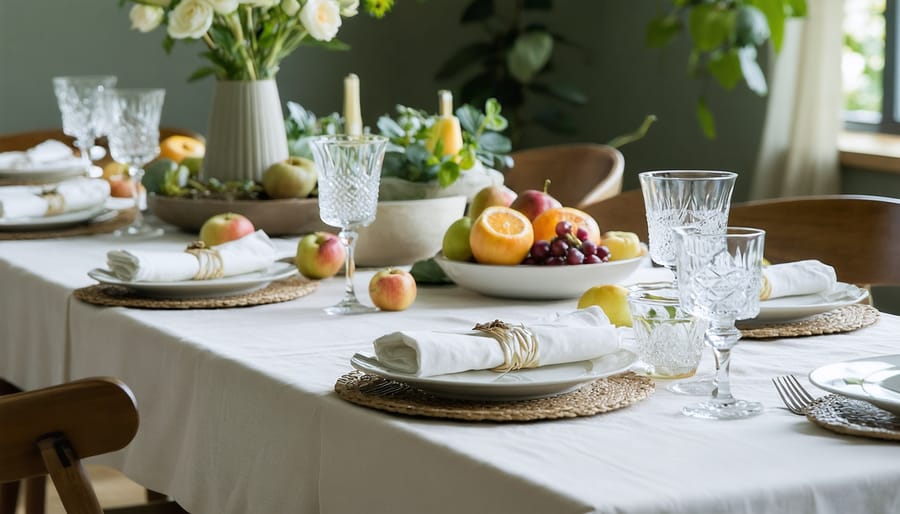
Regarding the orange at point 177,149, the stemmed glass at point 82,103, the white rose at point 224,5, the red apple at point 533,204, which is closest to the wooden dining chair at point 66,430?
the red apple at point 533,204

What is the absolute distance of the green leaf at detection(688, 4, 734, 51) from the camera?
4.11m

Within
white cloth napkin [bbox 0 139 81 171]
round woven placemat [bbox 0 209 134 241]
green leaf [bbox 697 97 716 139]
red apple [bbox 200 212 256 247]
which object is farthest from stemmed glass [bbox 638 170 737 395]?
green leaf [bbox 697 97 716 139]

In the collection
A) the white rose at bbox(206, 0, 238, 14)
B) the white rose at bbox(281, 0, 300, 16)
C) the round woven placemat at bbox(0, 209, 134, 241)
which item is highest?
the white rose at bbox(281, 0, 300, 16)

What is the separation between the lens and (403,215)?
186cm

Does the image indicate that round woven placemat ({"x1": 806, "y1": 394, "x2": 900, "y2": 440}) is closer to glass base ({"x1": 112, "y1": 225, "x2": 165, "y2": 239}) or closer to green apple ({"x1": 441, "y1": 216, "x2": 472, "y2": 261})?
green apple ({"x1": 441, "y1": 216, "x2": 472, "y2": 261})

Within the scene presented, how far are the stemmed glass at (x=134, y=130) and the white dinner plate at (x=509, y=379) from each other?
1195 mm

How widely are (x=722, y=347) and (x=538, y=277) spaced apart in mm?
555

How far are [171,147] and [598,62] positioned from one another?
9.63 ft

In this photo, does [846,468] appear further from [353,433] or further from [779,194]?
[779,194]

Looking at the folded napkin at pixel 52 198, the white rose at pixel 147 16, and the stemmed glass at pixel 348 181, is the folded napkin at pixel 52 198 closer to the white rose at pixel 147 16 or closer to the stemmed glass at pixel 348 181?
the white rose at pixel 147 16

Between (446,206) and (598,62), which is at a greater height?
(598,62)

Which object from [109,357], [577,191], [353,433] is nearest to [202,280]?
[109,357]

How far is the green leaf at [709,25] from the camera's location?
13.5 ft

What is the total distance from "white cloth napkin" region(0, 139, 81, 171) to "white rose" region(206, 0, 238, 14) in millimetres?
979
